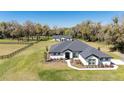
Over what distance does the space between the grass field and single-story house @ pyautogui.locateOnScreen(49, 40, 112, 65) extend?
132cm

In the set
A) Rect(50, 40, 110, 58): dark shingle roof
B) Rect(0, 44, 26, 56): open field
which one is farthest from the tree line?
Rect(0, 44, 26, 56): open field

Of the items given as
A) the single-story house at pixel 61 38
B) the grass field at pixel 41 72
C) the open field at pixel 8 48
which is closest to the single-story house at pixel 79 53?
the single-story house at pixel 61 38

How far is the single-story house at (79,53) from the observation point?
64.1ft

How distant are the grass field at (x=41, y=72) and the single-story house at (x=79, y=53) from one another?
1320 millimetres

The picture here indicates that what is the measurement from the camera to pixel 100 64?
1950 cm

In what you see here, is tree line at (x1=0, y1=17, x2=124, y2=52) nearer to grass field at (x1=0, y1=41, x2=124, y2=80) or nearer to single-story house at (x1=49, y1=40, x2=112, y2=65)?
single-story house at (x1=49, y1=40, x2=112, y2=65)

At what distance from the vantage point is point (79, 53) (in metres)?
21.7

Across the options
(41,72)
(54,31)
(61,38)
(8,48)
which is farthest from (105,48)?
(8,48)

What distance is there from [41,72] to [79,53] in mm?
4792

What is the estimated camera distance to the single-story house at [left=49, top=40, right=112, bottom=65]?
64.1ft

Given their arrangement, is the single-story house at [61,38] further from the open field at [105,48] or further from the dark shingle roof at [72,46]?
the open field at [105,48]
